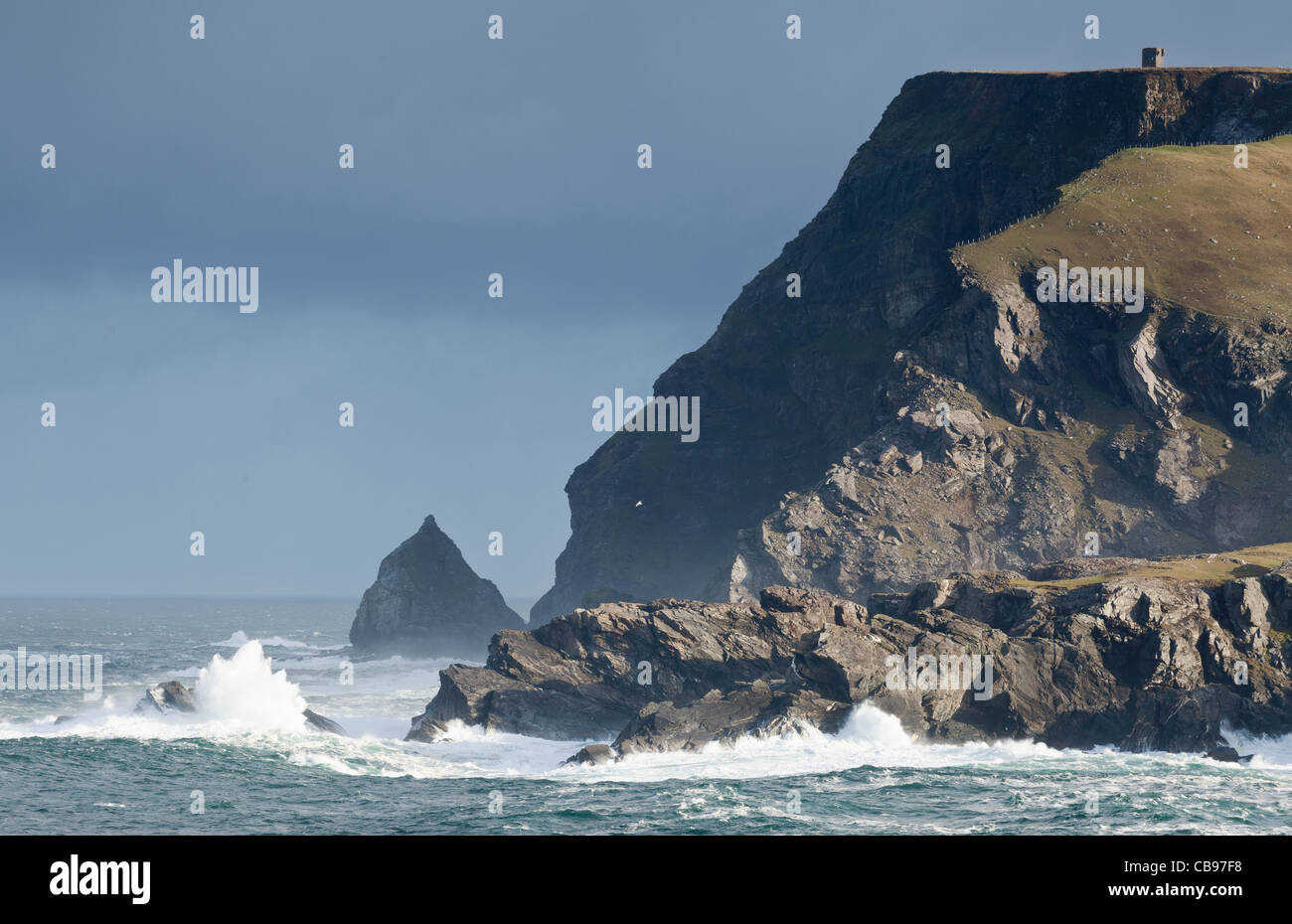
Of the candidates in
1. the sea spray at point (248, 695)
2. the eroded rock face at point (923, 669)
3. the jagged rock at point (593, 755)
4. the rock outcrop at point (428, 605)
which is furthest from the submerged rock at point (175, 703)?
the rock outcrop at point (428, 605)

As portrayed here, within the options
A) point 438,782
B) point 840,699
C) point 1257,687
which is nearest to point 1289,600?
point 1257,687

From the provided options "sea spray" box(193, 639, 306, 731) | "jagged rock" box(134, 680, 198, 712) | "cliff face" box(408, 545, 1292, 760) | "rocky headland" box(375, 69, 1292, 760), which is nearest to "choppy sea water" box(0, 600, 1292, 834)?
"sea spray" box(193, 639, 306, 731)

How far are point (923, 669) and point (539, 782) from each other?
28419mm

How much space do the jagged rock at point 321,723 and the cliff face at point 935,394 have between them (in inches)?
2093

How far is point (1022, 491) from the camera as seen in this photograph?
130750 millimetres

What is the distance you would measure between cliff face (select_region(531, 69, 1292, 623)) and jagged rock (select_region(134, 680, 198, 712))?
198 feet

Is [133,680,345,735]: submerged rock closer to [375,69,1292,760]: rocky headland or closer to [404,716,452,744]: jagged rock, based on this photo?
[404,716,452,744]: jagged rock

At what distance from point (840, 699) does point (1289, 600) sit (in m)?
32.3

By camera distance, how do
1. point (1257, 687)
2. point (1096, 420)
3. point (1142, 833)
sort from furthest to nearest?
point (1096, 420) < point (1257, 687) < point (1142, 833)

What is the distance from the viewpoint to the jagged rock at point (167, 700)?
3191 inches

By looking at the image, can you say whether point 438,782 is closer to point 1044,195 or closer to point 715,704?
point 715,704

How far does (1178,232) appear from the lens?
14650cm

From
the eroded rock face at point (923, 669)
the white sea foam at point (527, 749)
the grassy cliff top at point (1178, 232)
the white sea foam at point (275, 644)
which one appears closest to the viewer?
the white sea foam at point (527, 749)

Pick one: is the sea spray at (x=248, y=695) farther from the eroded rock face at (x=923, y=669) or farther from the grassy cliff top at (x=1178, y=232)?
the grassy cliff top at (x=1178, y=232)
